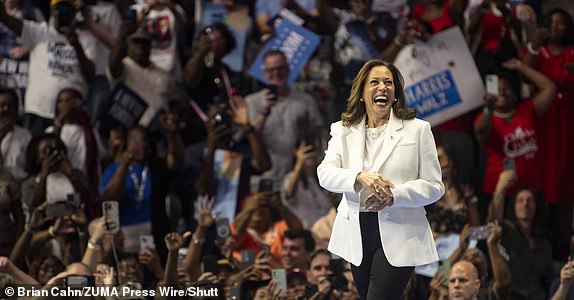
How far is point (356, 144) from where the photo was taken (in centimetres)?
527

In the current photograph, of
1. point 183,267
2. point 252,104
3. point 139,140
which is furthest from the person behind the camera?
point 252,104

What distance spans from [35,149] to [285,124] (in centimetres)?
180

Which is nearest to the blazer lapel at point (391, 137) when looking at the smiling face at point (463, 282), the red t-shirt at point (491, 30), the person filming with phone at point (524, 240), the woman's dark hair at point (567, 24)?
the smiling face at point (463, 282)

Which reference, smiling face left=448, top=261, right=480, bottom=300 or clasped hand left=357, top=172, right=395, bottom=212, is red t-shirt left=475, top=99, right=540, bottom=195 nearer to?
smiling face left=448, top=261, right=480, bottom=300

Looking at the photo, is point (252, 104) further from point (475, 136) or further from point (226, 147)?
point (475, 136)

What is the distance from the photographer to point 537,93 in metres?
8.92

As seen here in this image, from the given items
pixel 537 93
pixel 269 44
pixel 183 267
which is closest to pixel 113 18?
pixel 269 44

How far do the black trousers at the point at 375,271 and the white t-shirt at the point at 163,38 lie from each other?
167 inches

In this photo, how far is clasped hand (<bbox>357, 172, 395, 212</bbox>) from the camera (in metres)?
4.99

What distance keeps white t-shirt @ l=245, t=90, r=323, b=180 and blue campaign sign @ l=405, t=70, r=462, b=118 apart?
70cm

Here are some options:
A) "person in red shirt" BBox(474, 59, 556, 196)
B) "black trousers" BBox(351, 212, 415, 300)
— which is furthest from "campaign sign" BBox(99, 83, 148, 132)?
"black trousers" BBox(351, 212, 415, 300)

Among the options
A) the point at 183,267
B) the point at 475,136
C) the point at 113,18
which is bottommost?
the point at 183,267

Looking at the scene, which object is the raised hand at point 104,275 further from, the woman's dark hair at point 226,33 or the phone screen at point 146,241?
the woman's dark hair at point 226,33

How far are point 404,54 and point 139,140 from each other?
6.58 ft
